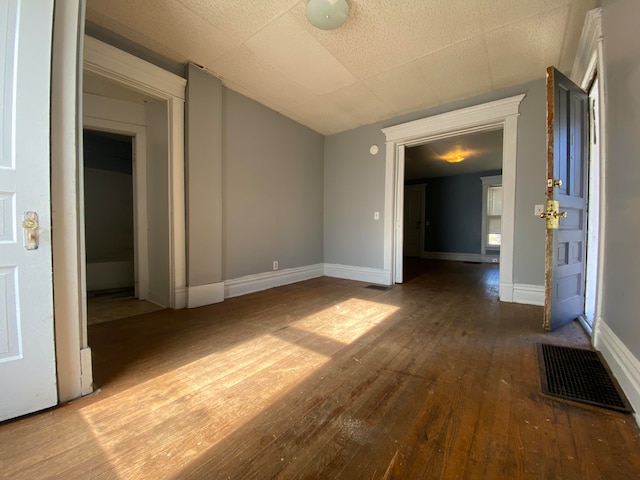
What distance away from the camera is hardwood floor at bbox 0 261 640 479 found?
35.0 inches

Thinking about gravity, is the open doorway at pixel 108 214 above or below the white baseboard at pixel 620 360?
above

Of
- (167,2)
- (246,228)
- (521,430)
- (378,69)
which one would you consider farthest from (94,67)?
(521,430)

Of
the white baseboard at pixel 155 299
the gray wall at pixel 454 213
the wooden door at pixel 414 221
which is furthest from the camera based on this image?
the wooden door at pixel 414 221

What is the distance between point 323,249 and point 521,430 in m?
3.64

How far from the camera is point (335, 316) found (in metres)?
2.46

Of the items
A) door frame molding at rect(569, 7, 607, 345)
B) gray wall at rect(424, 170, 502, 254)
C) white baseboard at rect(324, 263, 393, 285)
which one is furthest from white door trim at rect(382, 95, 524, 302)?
gray wall at rect(424, 170, 502, 254)

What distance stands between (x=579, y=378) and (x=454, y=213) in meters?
6.71

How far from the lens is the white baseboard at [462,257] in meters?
6.85

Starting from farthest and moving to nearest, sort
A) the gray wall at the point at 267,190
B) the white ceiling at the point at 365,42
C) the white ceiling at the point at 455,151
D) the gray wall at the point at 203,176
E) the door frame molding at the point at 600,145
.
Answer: the white ceiling at the point at 455,151 < the gray wall at the point at 267,190 < the gray wall at the point at 203,176 < the white ceiling at the point at 365,42 < the door frame molding at the point at 600,145

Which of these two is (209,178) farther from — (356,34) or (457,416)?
(457,416)

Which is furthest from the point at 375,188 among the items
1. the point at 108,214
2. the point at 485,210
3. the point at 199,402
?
the point at 485,210

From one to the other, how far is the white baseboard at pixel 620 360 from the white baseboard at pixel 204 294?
310cm

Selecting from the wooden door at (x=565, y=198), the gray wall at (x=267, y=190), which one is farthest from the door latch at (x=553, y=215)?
the gray wall at (x=267, y=190)

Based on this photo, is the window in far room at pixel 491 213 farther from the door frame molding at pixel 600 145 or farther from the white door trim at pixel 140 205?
the white door trim at pixel 140 205
